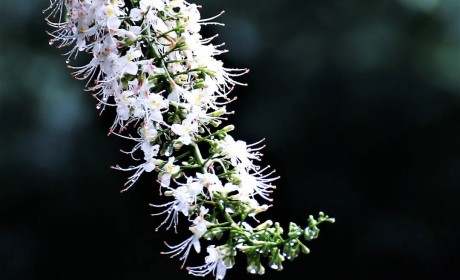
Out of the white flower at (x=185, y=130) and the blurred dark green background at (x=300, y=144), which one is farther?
the blurred dark green background at (x=300, y=144)

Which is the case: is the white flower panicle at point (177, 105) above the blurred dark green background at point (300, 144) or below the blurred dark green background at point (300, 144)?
below

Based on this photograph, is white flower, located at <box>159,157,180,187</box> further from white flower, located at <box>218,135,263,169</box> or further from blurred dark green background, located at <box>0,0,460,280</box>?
blurred dark green background, located at <box>0,0,460,280</box>

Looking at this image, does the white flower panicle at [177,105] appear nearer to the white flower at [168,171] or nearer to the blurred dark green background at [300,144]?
the white flower at [168,171]

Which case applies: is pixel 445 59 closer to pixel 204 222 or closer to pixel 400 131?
pixel 400 131

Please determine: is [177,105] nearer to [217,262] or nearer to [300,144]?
[217,262]

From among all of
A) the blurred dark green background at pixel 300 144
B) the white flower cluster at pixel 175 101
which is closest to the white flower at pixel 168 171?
the white flower cluster at pixel 175 101

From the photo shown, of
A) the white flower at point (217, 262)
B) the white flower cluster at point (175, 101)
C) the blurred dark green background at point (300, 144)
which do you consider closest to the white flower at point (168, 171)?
the white flower cluster at point (175, 101)

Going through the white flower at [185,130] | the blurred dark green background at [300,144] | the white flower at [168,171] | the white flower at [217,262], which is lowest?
the white flower at [217,262]
